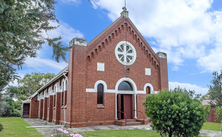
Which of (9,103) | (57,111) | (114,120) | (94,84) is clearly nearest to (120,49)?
(94,84)

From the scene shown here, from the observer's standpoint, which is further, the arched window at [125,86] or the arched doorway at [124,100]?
the arched window at [125,86]

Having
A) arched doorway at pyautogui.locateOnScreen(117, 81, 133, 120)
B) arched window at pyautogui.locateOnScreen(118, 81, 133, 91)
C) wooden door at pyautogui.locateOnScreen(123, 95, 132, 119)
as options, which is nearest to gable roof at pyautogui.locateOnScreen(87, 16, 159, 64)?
arched window at pyautogui.locateOnScreen(118, 81, 133, 91)

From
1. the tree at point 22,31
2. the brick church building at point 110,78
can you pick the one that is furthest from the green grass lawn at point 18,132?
the tree at point 22,31

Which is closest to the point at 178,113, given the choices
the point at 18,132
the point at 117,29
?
the point at 18,132

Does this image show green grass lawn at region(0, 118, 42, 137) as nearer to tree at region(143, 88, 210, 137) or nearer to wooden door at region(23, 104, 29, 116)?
tree at region(143, 88, 210, 137)

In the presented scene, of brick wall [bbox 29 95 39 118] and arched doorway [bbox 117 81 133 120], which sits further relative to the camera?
brick wall [bbox 29 95 39 118]

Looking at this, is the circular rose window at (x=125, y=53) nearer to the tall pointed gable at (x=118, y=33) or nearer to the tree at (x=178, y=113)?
the tall pointed gable at (x=118, y=33)

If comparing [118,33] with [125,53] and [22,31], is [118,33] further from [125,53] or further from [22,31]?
[22,31]

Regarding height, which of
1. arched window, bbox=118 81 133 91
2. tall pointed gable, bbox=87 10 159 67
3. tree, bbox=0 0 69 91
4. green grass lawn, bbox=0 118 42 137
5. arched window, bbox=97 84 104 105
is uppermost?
tall pointed gable, bbox=87 10 159 67

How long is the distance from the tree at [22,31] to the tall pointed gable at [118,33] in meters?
7.94

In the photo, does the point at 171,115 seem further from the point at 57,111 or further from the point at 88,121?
the point at 57,111

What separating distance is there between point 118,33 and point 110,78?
4.49m

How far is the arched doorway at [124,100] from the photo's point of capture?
658 inches

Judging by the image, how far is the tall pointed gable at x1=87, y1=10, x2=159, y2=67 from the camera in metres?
16.6
